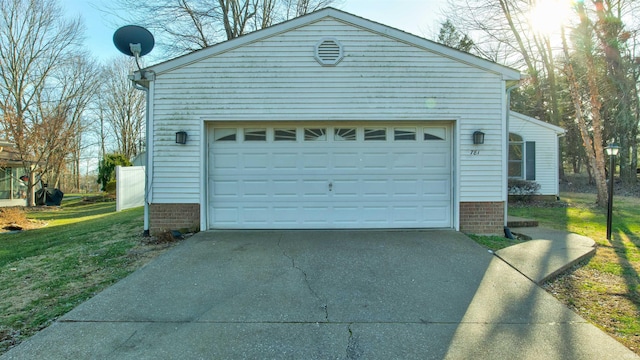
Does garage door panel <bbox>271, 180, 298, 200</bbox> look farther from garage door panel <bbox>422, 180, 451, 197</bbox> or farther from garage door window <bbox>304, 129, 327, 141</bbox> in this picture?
garage door panel <bbox>422, 180, 451, 197</bbox>

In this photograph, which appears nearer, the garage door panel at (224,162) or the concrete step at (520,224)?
the garage door panel at (224,162)

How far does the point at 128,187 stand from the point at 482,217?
13985 mm

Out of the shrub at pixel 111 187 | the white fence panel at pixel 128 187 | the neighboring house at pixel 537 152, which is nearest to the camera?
the neighboring house at pixel 537 152

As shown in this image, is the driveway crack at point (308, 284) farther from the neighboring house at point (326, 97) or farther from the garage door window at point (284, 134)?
the neighboring house at point (326, 97)

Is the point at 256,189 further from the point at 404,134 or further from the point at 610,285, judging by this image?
the point at 610,285

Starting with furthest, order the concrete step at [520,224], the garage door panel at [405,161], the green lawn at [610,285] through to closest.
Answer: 1. the concrete step at [520,224]
2. the garage door panel at [405,161]
3. the green lawn at [610,285]

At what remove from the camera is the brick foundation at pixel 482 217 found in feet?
23.5

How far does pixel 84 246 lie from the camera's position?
6848 millimetres

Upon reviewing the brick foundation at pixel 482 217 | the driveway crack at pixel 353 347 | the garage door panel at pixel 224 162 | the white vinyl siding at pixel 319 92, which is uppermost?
the white vinyl siding at pixel 319 92

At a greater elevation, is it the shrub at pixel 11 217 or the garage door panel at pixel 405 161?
the garage door panel at pixel 405 161

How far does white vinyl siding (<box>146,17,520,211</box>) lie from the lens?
7.06 meters

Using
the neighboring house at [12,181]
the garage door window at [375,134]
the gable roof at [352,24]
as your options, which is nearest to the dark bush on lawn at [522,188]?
the gable roof at [352,24]

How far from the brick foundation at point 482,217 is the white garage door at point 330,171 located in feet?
1.12

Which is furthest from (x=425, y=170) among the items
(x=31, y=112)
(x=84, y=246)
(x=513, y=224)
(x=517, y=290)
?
(x=31, y=112)
